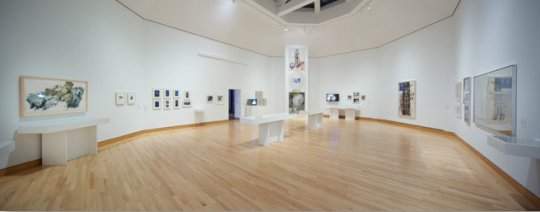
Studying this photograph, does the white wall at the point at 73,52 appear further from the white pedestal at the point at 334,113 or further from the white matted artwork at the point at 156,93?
the white pedestal at the point at 334,113

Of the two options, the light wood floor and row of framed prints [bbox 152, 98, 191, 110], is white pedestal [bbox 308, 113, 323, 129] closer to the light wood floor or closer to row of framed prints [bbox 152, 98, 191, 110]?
the light wood floor

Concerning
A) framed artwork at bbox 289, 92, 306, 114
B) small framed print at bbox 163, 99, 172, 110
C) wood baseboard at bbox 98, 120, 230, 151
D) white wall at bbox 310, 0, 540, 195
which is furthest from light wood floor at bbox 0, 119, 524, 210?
framed artwork at bbox 289, 92, 306, 114

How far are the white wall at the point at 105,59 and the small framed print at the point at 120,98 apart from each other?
19 cm

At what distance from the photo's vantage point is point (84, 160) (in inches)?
180

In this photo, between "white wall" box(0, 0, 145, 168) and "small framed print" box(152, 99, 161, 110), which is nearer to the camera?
"white wall" box(0, 0, 145, 168)

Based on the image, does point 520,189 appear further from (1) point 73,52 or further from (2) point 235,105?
A: (2) point 235,105

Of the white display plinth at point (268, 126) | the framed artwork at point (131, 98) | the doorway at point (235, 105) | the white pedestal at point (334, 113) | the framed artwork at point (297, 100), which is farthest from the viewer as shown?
the white pedestal at point (334, 113)

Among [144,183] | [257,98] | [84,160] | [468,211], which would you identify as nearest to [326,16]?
[257,98]

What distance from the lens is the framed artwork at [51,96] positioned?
4047 millimetres

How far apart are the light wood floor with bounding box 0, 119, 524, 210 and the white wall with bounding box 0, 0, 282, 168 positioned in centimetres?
156

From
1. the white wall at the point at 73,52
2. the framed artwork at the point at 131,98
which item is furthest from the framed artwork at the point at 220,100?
the framed artwork at the point at 131,98

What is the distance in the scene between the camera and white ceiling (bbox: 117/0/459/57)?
23.4ft

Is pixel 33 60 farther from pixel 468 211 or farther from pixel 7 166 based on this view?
pixel 468 211

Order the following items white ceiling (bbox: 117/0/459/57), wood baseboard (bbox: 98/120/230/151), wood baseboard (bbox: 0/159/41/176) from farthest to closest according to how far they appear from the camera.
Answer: white ceiling (bbox: 117/0/459/57) < wood baseboard (bbox: 98/120/230/151) < wood baseboard (bbox: 0/159/41/176)
